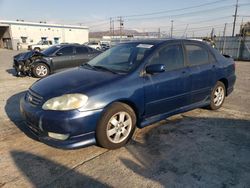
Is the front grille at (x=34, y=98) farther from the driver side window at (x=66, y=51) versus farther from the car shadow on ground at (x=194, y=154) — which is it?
the driver side window at (x=66, y=51)

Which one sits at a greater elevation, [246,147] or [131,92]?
[131,92]

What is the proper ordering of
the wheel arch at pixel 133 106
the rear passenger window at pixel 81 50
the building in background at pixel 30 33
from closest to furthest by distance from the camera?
1. the wheel arch at pixel 133 106
2. the rear passenger window at pixel 81 50
3. the building in background at pixel 30 33

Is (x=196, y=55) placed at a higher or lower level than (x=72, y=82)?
higher

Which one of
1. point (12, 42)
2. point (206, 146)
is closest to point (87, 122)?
point (206, 146)

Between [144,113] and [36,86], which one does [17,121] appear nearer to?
[36,86]

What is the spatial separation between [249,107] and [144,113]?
3188 millimetres

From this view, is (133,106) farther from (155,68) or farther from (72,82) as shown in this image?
(72,82)

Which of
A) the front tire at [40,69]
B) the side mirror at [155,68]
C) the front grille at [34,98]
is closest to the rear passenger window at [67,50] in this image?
the front tire at [40,69]

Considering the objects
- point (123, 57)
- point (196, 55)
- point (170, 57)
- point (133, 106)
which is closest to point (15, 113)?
point (123, 57)

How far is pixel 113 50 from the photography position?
468 cm

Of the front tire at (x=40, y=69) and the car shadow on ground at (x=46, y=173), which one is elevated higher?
the front tire at (x=40, y=69)

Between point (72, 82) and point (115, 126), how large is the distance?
92 cm

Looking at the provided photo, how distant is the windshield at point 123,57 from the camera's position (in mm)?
3821

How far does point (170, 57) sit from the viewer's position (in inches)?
163
